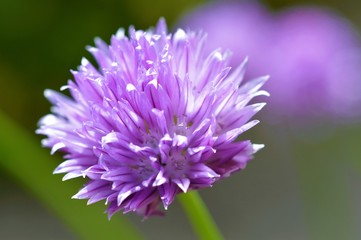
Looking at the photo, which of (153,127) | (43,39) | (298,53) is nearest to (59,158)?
(43,39)

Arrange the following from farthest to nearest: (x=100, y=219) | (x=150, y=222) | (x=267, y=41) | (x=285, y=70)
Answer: (x=150, y=222) < (x=267, y=41) < (x=285, y=70) < (x=100, y=219)

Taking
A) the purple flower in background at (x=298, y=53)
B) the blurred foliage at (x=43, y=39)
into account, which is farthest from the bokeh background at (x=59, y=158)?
the purple flower in background at (x=298, y=53)

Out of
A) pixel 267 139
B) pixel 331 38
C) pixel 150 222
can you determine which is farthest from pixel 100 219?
pixel 267 139

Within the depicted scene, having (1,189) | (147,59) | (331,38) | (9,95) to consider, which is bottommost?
(147,59)

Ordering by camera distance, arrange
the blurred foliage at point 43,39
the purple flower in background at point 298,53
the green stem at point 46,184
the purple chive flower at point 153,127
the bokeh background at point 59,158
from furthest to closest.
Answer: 1. the blurred foliage at point 43,39
2. the bokeh background at point 59,158
3. the purple flower in background at point 298,53
4. the green stem at point 46,184
5. the purple chive flower at point 153,127

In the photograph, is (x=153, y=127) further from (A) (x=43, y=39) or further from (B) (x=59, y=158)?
(A) (x=43, y=39)

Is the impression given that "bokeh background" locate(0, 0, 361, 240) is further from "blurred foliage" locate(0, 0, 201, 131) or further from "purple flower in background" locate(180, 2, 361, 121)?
"purple flower in background" locate(180, 2, 361, 121)

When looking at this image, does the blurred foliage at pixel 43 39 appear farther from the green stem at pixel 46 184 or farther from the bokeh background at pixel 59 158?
the green stem at pixel 46 184

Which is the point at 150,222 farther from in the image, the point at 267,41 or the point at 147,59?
the point at 147,59
